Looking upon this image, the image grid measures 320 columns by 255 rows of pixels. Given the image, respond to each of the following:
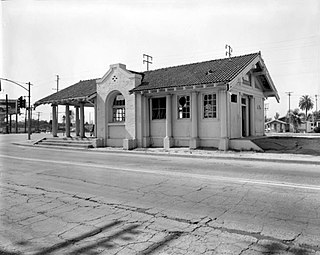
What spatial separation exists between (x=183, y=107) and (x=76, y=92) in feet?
36.6

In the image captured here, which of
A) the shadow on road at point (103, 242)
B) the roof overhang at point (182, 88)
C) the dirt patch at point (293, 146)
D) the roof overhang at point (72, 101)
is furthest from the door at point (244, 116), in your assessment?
the shadow on road at point (103, 242)

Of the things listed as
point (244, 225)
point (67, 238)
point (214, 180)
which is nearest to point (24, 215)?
point (67, 238)

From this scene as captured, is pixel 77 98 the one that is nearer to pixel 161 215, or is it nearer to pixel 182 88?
pixel 182 88

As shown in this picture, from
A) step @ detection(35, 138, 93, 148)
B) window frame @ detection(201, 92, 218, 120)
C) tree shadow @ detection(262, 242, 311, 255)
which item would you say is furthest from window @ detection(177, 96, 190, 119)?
tree shadow @ detection(262, 242, 311, 255)

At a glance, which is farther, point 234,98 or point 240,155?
point 234,98

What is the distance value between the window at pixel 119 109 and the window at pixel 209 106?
6740mm

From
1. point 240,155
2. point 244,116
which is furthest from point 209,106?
point 240,155

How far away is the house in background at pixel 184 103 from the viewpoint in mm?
17172

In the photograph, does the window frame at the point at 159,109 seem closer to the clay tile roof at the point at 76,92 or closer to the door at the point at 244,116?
the door at the point at 244,116

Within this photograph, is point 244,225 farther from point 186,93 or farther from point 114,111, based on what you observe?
point 114,111

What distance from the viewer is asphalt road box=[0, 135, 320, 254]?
12.2 ft

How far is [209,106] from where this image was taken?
1786 centimetres

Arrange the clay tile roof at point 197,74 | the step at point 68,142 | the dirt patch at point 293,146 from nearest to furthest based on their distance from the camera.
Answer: the dirt patch at point 293,146 → the clay tile roof at point 197,74 → the step at point 68,142

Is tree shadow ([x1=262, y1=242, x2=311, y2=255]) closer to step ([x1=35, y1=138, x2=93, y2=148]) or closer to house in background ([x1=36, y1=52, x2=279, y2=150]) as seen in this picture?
house in background ([x1=36, y1=52, x2=279, y2=150])
